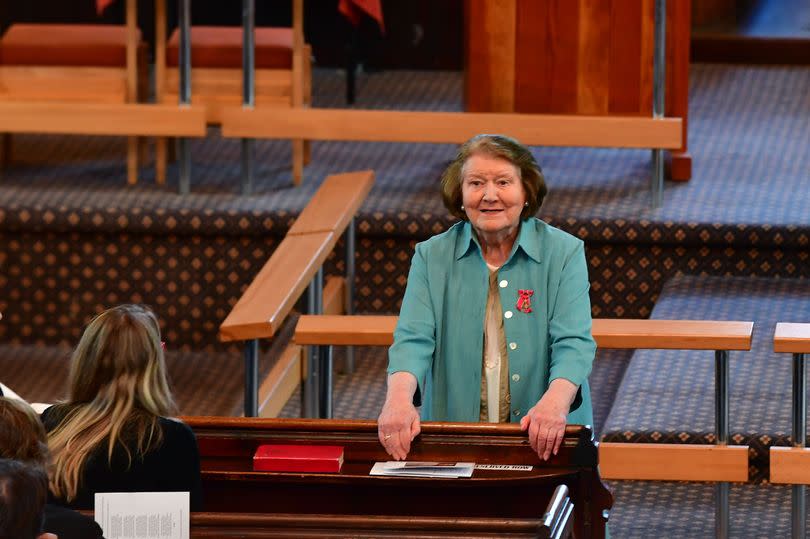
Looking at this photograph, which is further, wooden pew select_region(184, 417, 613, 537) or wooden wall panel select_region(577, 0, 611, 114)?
wooden wall panel select_region(577, 0, 611, 114)

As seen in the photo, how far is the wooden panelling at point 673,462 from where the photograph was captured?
4.29 metres

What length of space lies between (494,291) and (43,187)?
136 inches

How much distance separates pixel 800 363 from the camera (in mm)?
4062

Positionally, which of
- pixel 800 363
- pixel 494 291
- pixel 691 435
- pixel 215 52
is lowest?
pixel 691 435

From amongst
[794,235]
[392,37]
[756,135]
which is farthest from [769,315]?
[392,37]

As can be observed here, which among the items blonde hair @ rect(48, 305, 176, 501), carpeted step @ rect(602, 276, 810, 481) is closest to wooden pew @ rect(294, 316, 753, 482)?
carpeted step @ rect(602, 276, 810, 481)

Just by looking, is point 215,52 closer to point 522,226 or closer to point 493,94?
point 493,94

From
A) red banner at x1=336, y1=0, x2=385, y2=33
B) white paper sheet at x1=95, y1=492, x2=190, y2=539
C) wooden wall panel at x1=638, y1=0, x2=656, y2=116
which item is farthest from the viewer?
red banner at x1=336, y1=0, x2=385, y2=33

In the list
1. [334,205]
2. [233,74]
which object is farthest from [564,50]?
[334,205]

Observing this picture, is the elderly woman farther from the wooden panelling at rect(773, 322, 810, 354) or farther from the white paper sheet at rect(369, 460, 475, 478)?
the wooden panelling at rect(773, 322, 810, 354)

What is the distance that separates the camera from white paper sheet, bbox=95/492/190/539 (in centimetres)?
303

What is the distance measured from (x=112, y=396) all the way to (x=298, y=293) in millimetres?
1457

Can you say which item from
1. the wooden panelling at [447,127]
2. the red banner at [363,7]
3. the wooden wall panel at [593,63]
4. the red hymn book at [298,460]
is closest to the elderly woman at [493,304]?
the red hymn book at [298,460]

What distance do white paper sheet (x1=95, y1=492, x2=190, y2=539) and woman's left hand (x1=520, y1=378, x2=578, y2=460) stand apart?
28.2 inches
